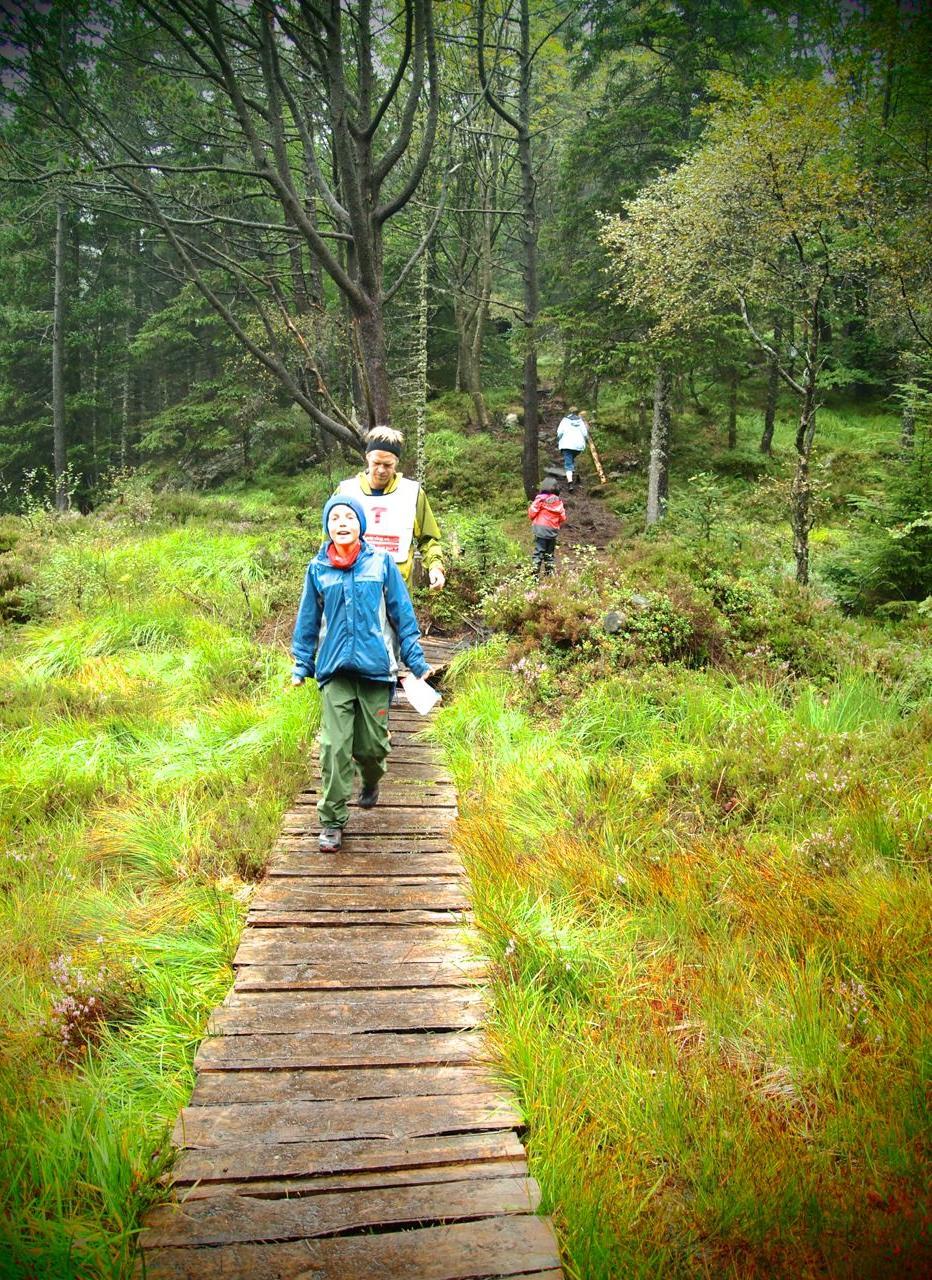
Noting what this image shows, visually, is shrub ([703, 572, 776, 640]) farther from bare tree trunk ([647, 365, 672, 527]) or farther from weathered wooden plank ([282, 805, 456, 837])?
bare tree trunk ([647, 365, 672, 527])

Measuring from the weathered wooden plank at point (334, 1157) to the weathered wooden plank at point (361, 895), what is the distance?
1.43 metres

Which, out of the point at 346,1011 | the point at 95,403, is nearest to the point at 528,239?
the point at 95,403

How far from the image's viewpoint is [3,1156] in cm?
219

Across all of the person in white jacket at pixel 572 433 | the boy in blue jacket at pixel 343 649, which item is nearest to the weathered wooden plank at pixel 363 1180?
the boy in blue jacket at pixel 343 649

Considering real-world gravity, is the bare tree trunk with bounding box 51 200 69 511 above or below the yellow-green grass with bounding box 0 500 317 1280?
above

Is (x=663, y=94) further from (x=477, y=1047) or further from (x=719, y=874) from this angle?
(x=477, y=1047)

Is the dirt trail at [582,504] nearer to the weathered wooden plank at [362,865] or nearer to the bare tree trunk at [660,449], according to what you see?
the bare tree trunk at [660,449]

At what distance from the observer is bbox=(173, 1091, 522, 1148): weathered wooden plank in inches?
90.7

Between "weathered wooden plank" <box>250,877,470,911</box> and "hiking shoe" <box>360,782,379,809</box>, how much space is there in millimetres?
970

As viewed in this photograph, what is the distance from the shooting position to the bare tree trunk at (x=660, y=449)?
15312mm

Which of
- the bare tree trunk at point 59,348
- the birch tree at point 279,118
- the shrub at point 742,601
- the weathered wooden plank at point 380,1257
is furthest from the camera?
the bare tree trunk at point 59,348

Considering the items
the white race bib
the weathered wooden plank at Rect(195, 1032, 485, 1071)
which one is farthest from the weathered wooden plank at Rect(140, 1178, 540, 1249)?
the white race bib

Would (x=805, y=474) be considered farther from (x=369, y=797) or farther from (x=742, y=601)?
(x=369, y=797)

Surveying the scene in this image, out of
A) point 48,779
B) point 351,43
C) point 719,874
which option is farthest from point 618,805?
point 351,43
